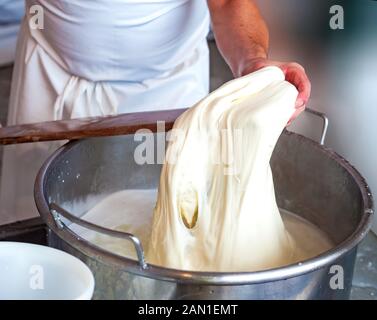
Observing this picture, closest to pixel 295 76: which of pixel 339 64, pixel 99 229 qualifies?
pixel 99 229

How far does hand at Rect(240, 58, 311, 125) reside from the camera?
1.03 m

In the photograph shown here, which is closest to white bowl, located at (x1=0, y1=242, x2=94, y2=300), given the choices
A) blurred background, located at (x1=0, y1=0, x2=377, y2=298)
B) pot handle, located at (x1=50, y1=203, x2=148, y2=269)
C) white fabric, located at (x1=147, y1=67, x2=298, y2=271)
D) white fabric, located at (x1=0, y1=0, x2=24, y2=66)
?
pot handle, located at (x1=50, y1=203, x2=148, y2=269)

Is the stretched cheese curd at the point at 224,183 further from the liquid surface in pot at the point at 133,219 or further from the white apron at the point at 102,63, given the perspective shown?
the white apron at the point at 102,63

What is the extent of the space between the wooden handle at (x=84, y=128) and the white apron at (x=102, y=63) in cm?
22

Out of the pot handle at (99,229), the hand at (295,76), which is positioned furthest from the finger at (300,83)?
the pot handle at (99,229)

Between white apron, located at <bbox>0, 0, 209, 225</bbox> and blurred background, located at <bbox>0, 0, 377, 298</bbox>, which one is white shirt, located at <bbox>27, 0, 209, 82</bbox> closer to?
white apron, located at <bbox>0, 0, 209, 225</bbox>

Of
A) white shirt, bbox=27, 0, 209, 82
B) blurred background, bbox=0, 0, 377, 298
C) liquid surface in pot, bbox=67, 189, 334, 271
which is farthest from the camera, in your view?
blurred background, bbox=0, 0, 377, 298

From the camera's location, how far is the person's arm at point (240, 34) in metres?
1.17

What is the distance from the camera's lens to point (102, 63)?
1283mm

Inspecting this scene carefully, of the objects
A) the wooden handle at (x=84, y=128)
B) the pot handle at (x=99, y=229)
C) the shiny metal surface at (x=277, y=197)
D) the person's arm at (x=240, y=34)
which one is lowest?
the shiny metal surface at (x=277, y=197)

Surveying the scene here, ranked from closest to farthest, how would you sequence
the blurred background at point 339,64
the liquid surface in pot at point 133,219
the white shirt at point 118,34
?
the liquid surface in pot at point 133,219
the white shirt at point 118,34
the blurred background at point 339,64

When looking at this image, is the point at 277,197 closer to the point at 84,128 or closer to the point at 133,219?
the point at 133,219

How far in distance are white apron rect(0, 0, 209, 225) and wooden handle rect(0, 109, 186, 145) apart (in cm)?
22

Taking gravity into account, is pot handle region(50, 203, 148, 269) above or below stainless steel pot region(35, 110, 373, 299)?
above
